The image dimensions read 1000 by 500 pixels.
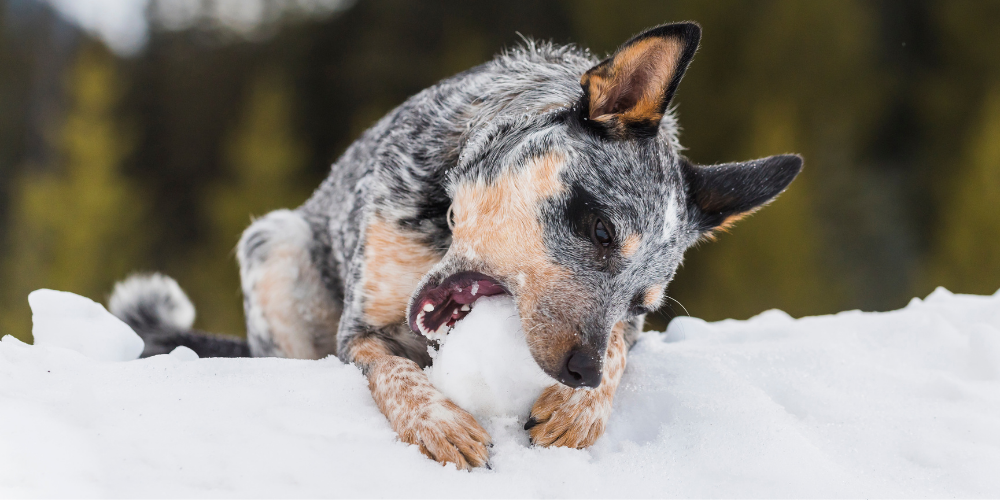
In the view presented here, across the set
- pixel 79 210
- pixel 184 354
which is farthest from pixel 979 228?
pixel 79 210

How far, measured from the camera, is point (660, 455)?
216 cm

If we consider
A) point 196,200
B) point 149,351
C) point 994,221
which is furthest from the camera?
point 196,200

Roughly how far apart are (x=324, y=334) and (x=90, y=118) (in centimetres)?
1420

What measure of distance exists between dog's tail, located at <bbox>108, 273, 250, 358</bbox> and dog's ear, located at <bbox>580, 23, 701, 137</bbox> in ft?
7.99

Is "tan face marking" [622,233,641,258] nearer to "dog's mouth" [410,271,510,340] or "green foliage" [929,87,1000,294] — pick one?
"dog's mouth" [410,271,510,340]

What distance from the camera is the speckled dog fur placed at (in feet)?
7.14

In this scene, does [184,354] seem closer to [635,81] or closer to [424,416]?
[424,416]

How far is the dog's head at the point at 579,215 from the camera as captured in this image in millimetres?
2174

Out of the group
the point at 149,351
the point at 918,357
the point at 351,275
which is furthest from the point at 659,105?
the point at 149,351

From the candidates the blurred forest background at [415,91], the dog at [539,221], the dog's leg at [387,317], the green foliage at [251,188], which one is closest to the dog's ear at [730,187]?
the dog at [539,221]

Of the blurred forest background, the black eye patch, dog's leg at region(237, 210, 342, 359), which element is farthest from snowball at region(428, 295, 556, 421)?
the blurred forest background

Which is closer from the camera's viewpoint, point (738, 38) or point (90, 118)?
point (738, 38)

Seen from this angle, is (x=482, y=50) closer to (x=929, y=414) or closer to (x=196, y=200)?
(x=196, y=200)

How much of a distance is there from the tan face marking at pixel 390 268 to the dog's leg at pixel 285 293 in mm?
868
